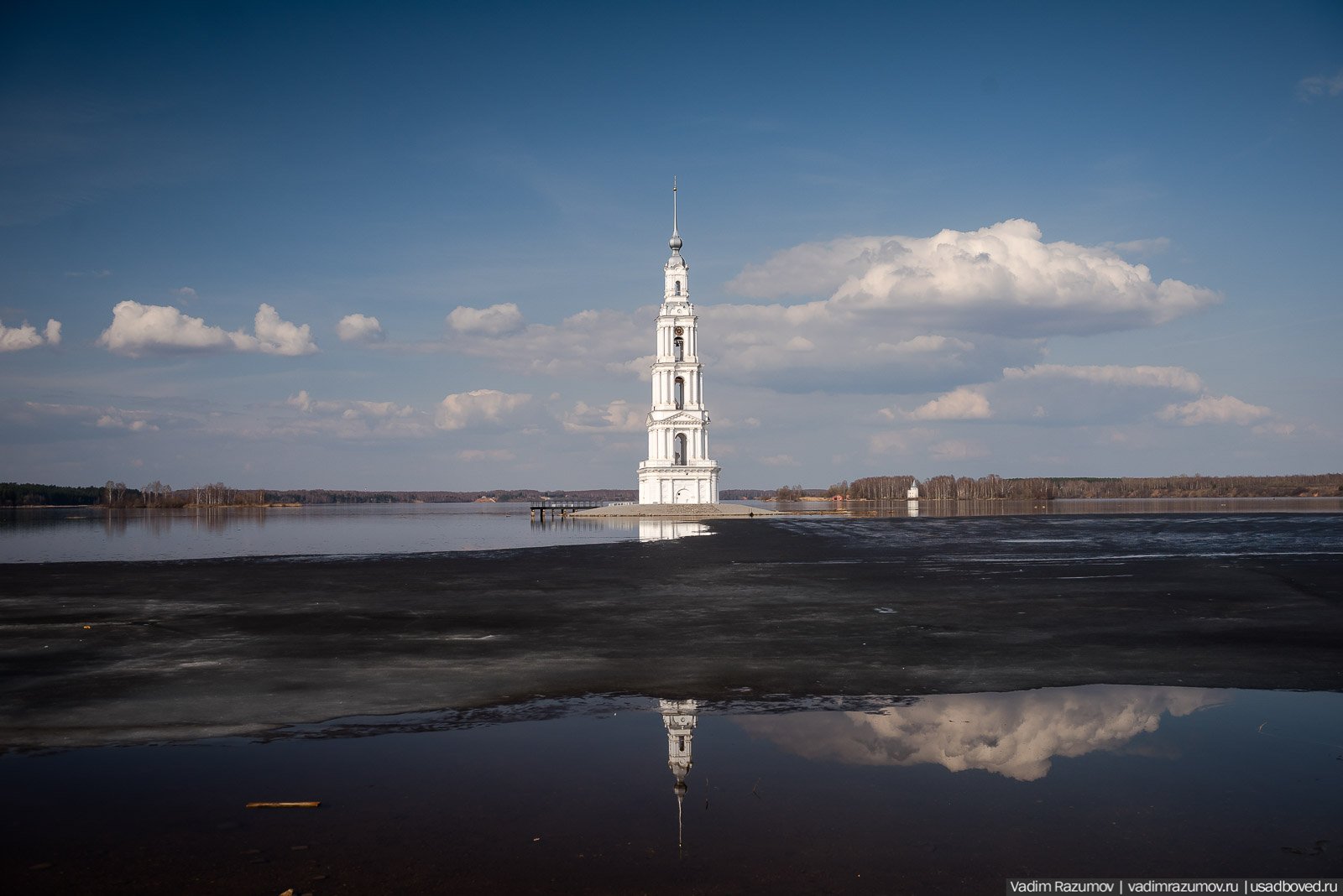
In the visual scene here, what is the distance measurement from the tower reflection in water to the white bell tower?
8480 cm

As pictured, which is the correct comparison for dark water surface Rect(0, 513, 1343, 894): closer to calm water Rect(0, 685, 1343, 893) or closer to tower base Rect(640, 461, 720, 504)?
calm water Rect(0, 685, 1343, 893)

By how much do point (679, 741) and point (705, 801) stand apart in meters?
1.77

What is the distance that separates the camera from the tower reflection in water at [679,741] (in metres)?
6.96

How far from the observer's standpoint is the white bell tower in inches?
3782

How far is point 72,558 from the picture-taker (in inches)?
1474

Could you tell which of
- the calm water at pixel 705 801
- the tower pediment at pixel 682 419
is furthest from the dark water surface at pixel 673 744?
the tower pediment at pixel 682 419

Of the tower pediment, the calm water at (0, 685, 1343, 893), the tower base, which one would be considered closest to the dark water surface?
the calm water at (0, 685, 1343, 893)

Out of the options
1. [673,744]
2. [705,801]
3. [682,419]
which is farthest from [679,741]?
[682,419]

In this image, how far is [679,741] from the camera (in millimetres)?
8820

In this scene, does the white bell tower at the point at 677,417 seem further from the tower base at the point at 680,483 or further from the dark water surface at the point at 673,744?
the dark water surface at the point at 673,744

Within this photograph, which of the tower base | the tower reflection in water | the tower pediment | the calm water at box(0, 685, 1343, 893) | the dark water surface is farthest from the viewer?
the tower pediment

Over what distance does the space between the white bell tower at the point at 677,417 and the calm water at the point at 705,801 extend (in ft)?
282

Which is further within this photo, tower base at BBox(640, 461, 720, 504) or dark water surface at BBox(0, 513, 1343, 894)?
tower base at BBox(640, 461, 720, 504)

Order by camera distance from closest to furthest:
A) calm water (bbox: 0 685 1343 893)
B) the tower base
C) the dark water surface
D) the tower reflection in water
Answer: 1. calm water (bbox: 0 685 1343 893)
2. the dark water surface
3. the tower reflection in water
4. the tower base
